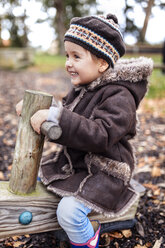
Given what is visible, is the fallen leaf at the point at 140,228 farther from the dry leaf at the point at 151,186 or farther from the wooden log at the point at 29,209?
the dry leaf at the point at 151,186

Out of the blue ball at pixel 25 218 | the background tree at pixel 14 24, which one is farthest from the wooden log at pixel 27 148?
the background tree at pixel 14 24

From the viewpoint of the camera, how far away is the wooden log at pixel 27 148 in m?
1.66

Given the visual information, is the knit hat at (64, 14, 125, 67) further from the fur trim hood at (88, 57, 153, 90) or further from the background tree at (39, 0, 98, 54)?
the background tree at (39, 0, 98, 54)

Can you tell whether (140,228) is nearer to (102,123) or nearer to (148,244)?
(148,244)

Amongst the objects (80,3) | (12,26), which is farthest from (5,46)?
(80,3)

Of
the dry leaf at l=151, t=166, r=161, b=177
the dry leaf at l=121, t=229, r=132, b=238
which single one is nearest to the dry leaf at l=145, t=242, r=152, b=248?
the dry leaf at l=121, t=229, r=132, b=238

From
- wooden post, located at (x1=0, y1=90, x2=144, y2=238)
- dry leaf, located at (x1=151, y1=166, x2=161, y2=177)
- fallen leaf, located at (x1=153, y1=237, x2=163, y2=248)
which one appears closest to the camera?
wooden post, located at (x1=0, y1=90, x2=144, y2=238)

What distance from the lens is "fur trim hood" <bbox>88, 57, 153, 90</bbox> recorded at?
73.2 inches

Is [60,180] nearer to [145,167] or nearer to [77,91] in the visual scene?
[77,91]

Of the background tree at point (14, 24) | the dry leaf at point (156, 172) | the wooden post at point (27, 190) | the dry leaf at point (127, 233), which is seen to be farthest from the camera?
the background tree at point (14, 24)

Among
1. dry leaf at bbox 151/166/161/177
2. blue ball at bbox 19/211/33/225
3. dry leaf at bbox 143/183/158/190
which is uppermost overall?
blue ball at bbox 19/211/33/225

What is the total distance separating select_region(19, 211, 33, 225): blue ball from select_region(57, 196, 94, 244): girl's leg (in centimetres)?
23

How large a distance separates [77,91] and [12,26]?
48.6 ft

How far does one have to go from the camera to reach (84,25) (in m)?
1.77
